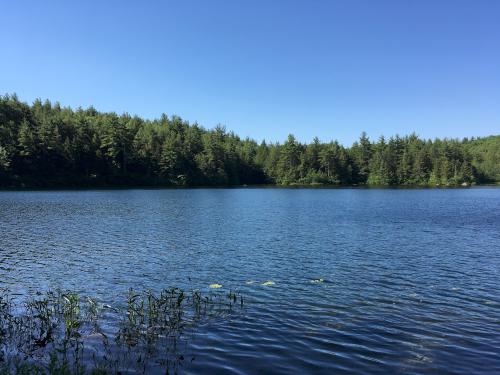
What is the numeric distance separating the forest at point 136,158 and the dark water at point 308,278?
3765 inches

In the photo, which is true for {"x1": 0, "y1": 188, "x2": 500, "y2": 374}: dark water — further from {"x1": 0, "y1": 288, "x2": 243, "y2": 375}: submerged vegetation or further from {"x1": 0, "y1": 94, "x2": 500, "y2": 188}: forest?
{"x1": 0, "y1": 94, "x2": 500, "y2": 188}: forest

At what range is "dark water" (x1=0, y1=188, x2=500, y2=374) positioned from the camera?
1391 centimetres

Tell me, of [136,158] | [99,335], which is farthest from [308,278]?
[136,158]

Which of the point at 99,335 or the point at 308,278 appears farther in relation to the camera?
the point at 308,278

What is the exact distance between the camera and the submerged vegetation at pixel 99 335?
41.7ft

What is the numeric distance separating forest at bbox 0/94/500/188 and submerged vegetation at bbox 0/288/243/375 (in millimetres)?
123477

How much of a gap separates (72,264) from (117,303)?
10.3 meters

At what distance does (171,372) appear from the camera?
12430 mm

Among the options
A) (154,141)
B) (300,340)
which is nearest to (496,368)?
(300,340)

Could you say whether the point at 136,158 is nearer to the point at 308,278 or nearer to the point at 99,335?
the point at 308,278

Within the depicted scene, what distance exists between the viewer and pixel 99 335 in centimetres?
1542

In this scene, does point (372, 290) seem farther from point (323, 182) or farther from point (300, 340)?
point (323, 182)

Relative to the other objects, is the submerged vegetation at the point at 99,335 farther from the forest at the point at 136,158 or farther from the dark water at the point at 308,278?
the forest at the point at 136,158

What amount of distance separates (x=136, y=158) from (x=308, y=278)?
148 metres
